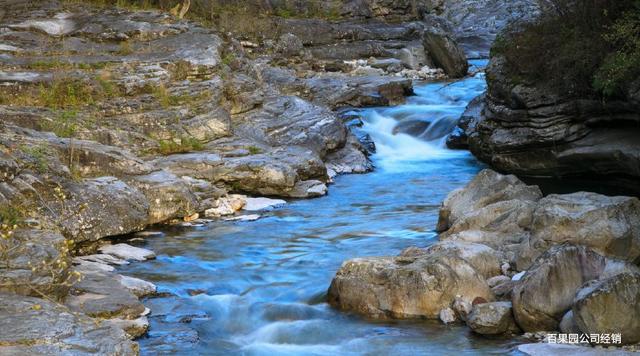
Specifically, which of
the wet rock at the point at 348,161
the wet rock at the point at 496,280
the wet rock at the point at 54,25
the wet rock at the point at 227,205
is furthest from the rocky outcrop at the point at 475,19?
the wet rock at the point at 496,280

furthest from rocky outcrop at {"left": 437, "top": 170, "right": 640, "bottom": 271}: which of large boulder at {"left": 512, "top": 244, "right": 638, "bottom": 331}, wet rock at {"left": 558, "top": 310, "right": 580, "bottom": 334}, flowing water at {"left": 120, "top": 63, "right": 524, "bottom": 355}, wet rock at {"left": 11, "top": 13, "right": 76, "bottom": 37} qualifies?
wet rock at {"left": 11, "top": 13, "right": 76, "bottom": 37}

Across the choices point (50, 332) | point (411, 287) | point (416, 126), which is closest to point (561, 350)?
point (411, 287)

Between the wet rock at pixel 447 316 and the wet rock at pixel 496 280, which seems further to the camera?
the wet rock at pixel 496 280

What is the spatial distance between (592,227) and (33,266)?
594 centimetres

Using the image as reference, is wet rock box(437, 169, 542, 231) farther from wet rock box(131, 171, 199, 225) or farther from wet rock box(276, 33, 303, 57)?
wet rock box(276, 33, 303, 57)

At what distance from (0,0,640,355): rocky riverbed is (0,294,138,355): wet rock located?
0.02 metres

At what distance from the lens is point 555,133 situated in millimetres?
14961

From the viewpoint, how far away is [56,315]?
6707 mm

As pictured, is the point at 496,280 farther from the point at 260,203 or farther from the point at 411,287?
the point at 260,203

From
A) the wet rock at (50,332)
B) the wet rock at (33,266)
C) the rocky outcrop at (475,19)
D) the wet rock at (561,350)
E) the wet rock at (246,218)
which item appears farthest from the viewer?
the rocky outcrop at (475,19)

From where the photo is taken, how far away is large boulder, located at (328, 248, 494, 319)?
8086 millimetres

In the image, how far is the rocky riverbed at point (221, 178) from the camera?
750 centimetres

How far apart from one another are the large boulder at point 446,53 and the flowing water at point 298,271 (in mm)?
9681

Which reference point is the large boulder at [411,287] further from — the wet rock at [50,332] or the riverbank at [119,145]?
the wet rock at [50,332]
